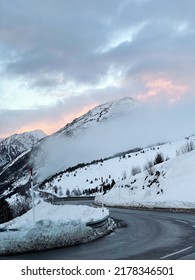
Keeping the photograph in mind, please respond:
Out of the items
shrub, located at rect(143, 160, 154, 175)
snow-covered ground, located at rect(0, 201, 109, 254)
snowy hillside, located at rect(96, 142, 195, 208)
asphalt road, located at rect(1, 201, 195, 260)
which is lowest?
asphalt road, located at rect(1, 201, 195, 260)

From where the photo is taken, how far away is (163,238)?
17.0 metres

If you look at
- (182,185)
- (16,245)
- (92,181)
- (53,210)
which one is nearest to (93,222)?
(16,245)

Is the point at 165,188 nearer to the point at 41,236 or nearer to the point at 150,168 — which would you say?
the point at 150,168

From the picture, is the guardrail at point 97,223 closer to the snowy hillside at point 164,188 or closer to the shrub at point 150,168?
the snowy hillside at point 164,188

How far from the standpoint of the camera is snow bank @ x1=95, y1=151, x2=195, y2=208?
37.7 meters

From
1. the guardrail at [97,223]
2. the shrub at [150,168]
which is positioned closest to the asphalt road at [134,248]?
the guardrail at [97,223]

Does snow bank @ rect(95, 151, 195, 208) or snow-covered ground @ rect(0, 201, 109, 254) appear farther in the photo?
snow bank @ rect(95, 151, 195, 208)

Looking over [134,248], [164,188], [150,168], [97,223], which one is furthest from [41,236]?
[150,168]

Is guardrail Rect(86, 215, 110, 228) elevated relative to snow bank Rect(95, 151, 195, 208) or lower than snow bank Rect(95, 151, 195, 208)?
lower

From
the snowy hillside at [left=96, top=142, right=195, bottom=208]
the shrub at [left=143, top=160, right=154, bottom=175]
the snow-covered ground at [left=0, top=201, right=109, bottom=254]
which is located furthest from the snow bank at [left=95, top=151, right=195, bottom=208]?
the snow-covered ground at [left=0, top=201, right=109, bottom=254]

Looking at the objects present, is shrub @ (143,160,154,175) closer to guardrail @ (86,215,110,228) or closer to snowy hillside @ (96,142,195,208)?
snowy hillside @ (96,142,195,208)
